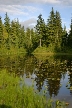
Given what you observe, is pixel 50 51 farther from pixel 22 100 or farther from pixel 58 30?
pixel 22 100

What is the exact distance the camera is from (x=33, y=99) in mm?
7863

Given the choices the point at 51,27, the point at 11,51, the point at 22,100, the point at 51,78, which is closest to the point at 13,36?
the point at 11,51

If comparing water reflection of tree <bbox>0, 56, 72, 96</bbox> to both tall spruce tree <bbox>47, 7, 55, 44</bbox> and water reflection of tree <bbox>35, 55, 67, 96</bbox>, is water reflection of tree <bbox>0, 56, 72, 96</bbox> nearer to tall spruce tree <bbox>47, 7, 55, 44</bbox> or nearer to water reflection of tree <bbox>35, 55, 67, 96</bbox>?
water reflection of tree <bbox>35, 55, 67, 96</bbox>

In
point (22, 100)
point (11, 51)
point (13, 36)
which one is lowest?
point (11, 51)

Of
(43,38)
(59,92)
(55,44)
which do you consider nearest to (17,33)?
(43,38)

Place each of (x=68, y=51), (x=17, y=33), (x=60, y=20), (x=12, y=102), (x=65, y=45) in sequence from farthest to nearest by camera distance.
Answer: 1. (x=17, y=33)
2. (x=60, y=20)
3. (x=65, y=45)
4. (x=68, y=51)
5. (x=12, y=102)

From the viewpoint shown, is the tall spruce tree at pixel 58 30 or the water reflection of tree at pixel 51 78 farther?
the tall spruce tree at pixel 58 30

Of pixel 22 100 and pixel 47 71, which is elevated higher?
pixel 22 100

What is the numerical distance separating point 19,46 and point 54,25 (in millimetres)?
14275

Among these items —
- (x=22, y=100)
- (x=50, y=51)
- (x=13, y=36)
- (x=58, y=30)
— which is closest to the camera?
(x=22, y=100)

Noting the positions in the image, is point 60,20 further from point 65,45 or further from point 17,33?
point 17,33

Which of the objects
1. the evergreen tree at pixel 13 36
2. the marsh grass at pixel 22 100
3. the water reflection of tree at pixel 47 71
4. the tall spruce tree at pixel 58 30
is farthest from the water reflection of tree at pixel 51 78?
the evergreen tree at pixel 13 36

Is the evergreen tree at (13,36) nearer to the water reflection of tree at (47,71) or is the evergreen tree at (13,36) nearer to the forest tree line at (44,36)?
the forest tree line at (44,36)

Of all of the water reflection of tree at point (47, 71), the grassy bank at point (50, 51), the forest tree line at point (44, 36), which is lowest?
the water reflection of tree at point (47, 71)
